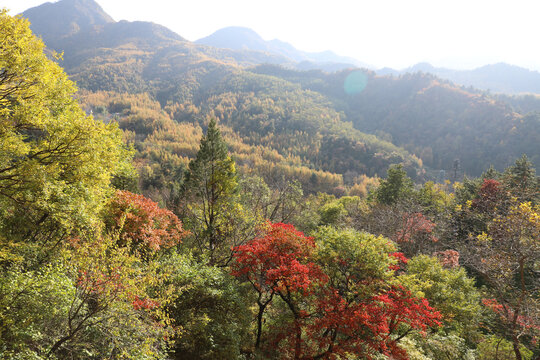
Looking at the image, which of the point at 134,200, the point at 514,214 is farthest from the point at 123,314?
the point at 514,214

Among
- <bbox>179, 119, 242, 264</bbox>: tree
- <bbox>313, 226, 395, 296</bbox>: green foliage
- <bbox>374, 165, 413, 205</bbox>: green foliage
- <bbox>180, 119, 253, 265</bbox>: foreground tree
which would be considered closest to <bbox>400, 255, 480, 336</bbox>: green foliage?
<bbox>313, 226, 395, 296</bbox>: green foliage

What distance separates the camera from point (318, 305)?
11.1 m

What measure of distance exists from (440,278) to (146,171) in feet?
212

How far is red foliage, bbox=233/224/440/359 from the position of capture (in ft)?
33.8

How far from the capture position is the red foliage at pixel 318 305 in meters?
10.3

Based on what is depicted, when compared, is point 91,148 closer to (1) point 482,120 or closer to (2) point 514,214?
(2) point 514,214

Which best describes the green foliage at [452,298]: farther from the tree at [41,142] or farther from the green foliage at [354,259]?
the tree at [41,142]

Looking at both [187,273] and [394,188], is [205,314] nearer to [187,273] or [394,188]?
[187,273]

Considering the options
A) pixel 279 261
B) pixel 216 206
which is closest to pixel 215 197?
pixel 216 206

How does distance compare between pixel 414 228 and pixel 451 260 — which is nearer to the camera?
pixel 451 260

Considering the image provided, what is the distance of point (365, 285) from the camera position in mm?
10641

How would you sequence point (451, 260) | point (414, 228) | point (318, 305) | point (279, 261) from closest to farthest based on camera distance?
point (318, 305) < point (279, 261) < point (451, 260) < point (414, 228)

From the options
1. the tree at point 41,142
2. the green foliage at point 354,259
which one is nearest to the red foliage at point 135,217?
the tree at point 41,142

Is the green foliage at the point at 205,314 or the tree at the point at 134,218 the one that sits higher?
the tree at the point at 134,218
